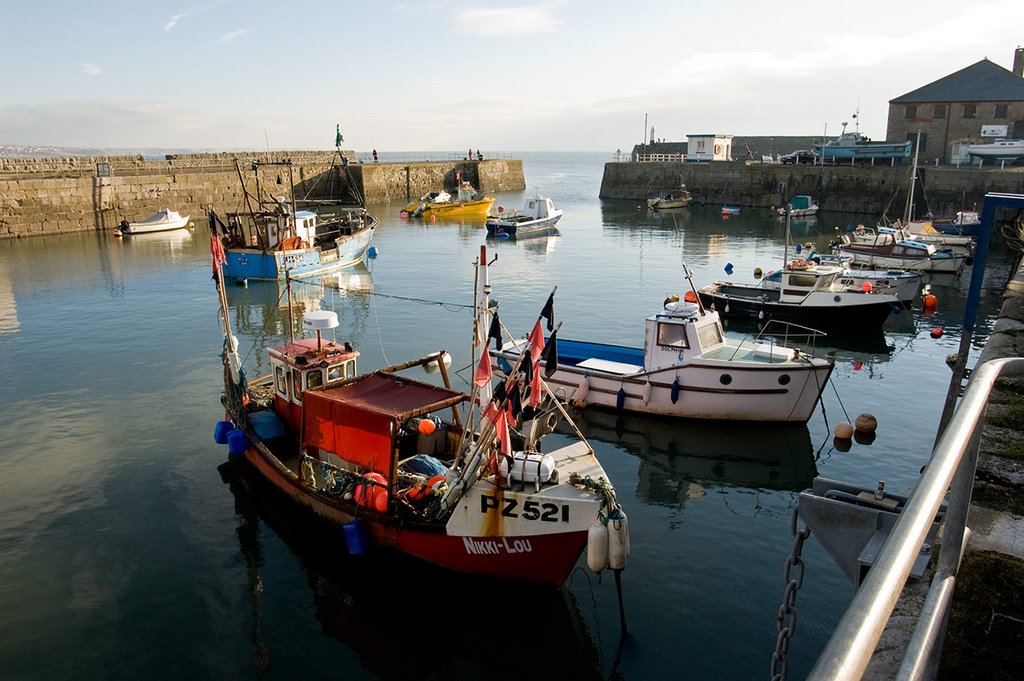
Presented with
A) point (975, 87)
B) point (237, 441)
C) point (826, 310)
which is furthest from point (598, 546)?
point (975, 87)

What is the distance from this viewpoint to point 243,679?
10695 millimetres

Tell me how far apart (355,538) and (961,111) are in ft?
235

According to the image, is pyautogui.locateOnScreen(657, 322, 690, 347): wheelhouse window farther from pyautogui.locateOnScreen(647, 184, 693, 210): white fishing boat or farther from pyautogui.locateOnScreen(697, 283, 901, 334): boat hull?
pyautogui.locateOnScreen(647, 184, 693, 210): white fishing boat

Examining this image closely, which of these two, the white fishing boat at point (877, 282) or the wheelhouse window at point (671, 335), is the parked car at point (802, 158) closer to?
the white fishing boat at point (877, 282)

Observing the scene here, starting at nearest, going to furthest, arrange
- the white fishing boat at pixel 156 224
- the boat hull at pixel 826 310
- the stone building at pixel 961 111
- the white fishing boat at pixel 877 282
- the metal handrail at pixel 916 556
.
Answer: the metal handrail at pixel 916 556 → the boat hull at pixel 826 310 → the white fishing boat at pixel 877 282 → the white fishing boat at pixel 156 224 → the stone building at pixel 961 111

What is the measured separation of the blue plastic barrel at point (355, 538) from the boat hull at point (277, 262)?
25.5 metres

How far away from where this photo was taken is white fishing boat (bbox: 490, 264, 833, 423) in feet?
61.7

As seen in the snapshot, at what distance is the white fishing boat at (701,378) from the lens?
18812 millimetres

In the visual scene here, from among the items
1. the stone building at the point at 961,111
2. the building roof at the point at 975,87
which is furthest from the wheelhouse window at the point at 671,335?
the building roof at the point at 975,87

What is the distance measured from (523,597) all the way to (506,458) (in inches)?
98.4

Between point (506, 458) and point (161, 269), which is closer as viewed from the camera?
point (506, 458)

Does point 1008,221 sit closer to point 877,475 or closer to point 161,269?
point 877,475

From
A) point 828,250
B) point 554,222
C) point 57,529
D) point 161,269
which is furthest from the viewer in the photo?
point 554,222

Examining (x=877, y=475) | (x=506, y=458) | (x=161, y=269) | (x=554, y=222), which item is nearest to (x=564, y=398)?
(x=877, y=475)
